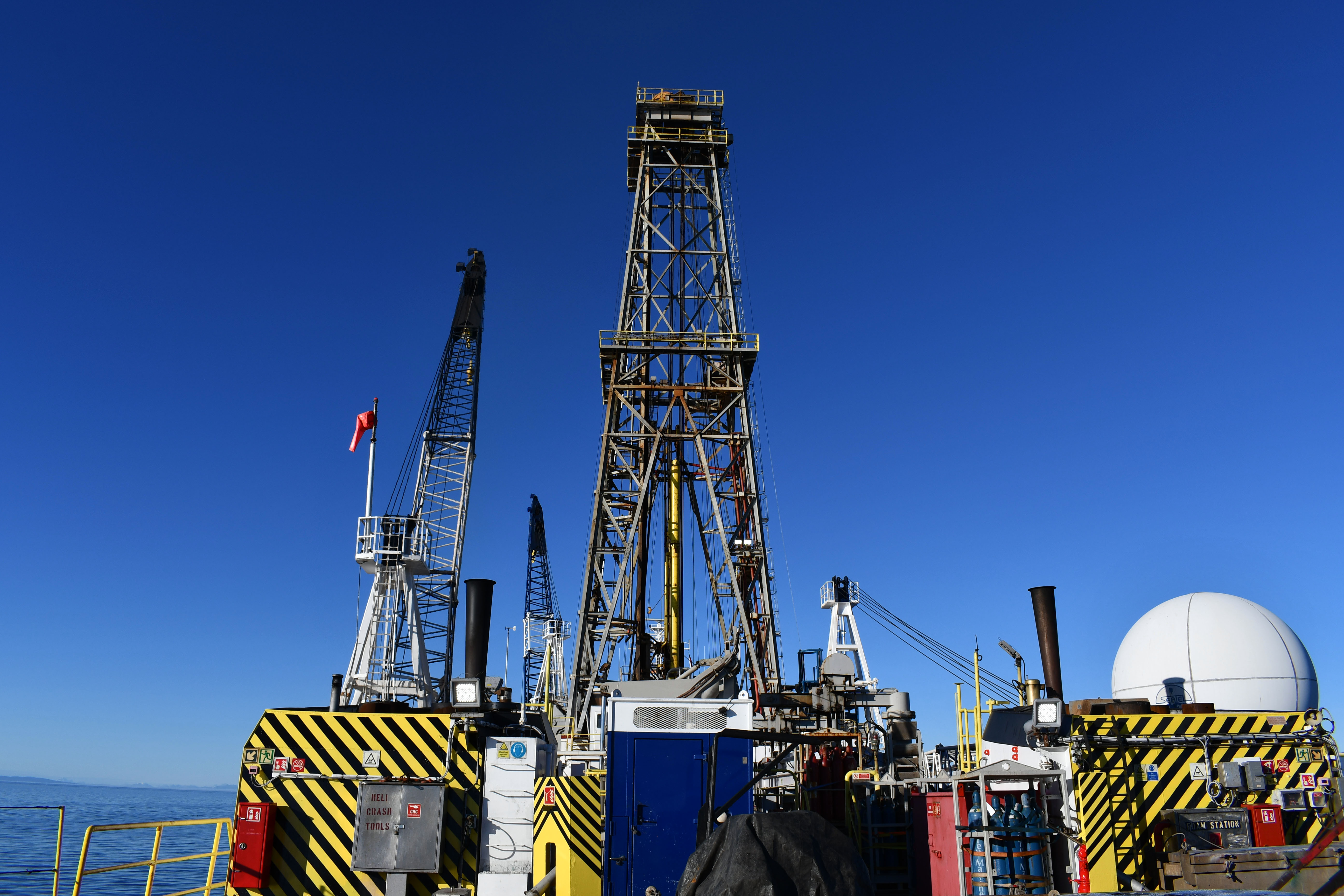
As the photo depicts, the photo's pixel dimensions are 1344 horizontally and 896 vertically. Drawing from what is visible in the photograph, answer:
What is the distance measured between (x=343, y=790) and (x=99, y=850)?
38.6 m

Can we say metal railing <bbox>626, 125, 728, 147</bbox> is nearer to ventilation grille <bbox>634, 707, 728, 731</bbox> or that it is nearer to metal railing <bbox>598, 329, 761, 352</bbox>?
metal railing <bbox>598, 329, 761, 352</bbox>

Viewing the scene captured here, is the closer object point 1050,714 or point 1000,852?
point 1000,852

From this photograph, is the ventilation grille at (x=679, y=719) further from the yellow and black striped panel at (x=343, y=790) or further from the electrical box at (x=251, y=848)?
the electrical box at (x=251, y=848)

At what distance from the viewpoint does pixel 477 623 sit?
16812 millimetres

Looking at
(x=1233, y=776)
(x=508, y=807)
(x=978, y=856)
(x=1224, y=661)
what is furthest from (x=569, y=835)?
(x=1224, y=661)

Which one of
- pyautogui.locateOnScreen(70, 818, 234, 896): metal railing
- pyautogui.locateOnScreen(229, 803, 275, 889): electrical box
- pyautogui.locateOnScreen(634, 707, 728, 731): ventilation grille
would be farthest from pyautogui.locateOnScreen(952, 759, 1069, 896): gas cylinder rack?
pyautogui.locateOnScreen(70, 818, 234, 896): metal railing

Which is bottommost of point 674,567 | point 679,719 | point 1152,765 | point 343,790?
point 343,790

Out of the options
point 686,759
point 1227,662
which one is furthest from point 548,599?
point 686,759

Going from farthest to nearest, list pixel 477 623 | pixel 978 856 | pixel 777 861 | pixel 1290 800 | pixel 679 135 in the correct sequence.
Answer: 1. pixel 679 135
2. pixel 477 623
3. pixel 1290 800
4. pixel 978 856
5. pixel 777 861

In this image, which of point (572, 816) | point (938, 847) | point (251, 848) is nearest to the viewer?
point (251, 848)

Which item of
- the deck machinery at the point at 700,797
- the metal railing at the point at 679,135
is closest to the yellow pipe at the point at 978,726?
the deck machinery at the point at 700,797

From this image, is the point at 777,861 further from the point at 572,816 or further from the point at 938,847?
the point at 938,847

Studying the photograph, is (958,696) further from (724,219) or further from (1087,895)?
(724,219)

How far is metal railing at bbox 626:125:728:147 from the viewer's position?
107ft
